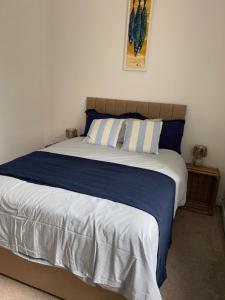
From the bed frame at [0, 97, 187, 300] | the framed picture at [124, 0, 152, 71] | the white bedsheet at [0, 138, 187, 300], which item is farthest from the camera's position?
the framed picture at [124, 0, 152, 71]

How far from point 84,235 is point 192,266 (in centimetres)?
Result: 110

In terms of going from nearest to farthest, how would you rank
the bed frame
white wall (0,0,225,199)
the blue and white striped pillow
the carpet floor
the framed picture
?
1. the bed frame
2. the carpet floor
3. the blue and white striped pillow
4. white wall (0,0,225,199)
5. the framed picture

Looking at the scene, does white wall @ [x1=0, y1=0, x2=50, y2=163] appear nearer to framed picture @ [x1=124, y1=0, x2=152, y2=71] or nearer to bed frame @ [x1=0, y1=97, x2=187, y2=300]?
framed picture @ [x1=124, y1=0, x2=152, y2=71]

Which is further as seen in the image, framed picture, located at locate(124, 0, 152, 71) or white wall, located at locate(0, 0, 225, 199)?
framed picture, located at locate(124, 0, 152, 71)

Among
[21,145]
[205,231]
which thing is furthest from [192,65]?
[21,145]

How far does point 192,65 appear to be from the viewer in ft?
8.68

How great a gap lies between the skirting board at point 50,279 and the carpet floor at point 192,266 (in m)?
0.07

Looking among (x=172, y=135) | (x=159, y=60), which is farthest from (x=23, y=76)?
(x=172, y=135)

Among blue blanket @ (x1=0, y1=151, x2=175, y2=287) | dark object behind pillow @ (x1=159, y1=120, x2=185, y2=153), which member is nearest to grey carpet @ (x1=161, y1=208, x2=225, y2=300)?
blue blanket @ (x1=0, y1=151, x2=175, y2=287)

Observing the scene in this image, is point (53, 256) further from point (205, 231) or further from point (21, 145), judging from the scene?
point (21, 145)

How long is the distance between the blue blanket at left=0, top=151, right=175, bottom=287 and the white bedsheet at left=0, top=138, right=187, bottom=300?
8 centimetres

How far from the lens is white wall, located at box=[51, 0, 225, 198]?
8.38 feet

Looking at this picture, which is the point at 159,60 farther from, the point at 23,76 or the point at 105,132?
the point at 23,76

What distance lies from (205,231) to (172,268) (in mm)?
686
